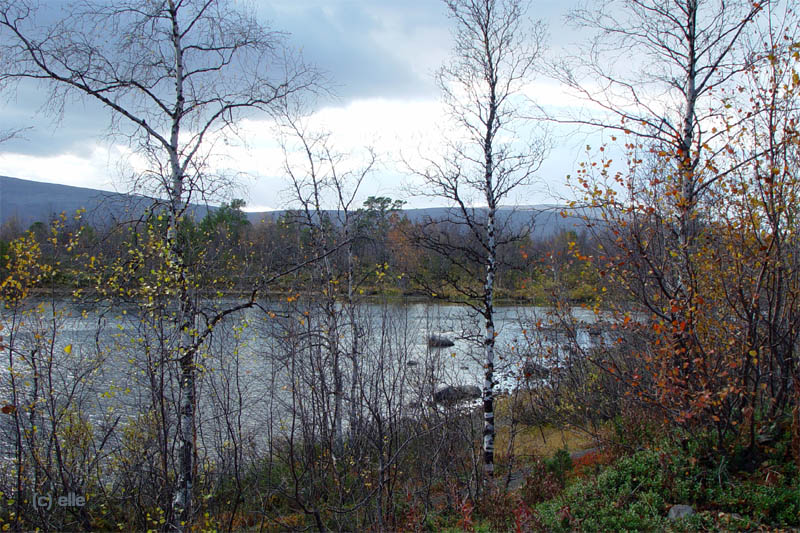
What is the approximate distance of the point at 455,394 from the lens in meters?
13.8

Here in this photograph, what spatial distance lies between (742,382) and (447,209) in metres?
6.21

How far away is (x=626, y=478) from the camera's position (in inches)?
287

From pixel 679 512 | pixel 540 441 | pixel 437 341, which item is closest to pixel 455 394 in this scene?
pixel 437 341

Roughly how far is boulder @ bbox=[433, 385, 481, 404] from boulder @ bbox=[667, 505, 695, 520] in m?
4.87

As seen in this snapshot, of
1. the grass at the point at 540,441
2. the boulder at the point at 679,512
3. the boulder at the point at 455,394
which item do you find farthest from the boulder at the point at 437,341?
the boulder at the point at 679,512

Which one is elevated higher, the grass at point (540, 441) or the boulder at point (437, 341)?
the boulder at point (437, 341)

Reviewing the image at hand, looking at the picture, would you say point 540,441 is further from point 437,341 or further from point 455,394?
point 437,341

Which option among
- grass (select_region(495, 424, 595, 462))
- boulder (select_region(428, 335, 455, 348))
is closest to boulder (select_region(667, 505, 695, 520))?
boulder (select_region(428, 335, 455, 348))

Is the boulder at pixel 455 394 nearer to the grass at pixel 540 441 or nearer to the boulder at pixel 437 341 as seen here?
the boulder at pixel 437 341

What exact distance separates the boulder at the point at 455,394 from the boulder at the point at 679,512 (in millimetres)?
4875

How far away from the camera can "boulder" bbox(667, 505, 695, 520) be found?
6.10 metres

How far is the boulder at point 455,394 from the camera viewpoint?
12211 mm

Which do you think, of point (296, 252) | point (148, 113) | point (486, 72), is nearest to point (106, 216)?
point (148, 113)

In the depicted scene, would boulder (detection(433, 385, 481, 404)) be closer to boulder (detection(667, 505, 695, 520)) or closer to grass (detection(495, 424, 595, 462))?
grass (detection(495, 424, 595, 462))
